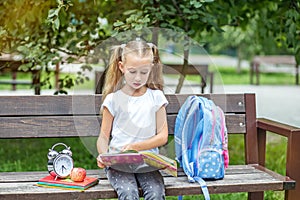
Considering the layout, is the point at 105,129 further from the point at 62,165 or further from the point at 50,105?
the point at 50,105

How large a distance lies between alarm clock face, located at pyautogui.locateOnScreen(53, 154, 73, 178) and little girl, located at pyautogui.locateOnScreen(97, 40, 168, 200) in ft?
0.56

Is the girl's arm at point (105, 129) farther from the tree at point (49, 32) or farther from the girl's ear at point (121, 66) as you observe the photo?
the tree at point (49, 32)

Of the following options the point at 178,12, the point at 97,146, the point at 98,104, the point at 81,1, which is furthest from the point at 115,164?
the point at 81,1

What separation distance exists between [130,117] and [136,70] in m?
0.26

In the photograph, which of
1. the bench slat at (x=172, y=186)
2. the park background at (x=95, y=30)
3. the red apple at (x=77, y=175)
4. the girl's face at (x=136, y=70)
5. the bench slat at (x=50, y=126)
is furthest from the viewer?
the park background at (x=95, y=30)

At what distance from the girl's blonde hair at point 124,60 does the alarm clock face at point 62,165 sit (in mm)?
432

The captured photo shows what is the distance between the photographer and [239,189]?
331cm

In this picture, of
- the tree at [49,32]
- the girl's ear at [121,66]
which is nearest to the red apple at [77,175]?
the girl's ear at [121,66]

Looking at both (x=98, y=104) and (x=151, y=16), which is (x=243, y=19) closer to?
(x=151, y=16)

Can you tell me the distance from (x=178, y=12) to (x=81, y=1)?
0.92m

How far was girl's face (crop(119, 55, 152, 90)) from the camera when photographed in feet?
10.8

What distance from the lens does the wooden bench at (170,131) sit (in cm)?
329

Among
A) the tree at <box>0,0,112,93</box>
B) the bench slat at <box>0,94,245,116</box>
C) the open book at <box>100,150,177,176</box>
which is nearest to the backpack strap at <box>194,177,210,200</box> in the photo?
the open book at <box>100,150,177,176</box>

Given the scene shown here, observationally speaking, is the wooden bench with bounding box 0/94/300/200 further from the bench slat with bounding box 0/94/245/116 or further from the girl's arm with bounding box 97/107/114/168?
the girl's arm with bounding box 97/107/114/168
